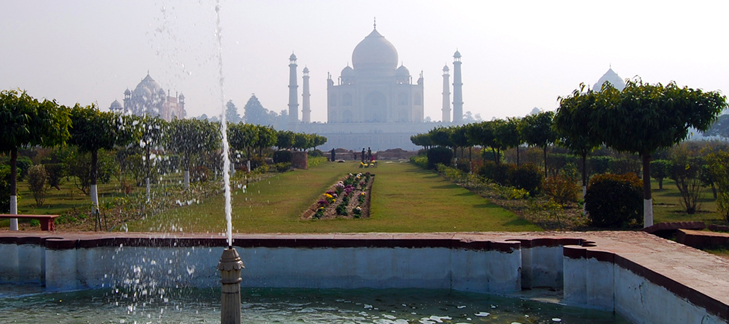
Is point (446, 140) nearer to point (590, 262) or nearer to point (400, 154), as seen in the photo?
point (400, 154)

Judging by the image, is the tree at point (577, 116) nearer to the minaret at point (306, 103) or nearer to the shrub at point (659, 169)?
the shrub at point (659, 169)

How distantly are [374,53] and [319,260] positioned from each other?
69.6 meters

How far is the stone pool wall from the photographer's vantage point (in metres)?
5.99

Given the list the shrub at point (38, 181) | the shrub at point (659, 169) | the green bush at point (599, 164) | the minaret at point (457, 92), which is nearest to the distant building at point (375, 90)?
the minaret at point (457, 92)

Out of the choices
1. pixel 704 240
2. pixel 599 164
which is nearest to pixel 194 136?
pixel 599 164

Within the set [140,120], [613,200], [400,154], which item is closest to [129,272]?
[613,200]

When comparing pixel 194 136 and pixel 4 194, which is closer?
pixel 4 194

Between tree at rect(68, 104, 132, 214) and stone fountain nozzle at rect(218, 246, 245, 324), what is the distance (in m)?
8.15

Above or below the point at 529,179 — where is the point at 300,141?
above

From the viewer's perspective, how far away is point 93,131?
11664 mm

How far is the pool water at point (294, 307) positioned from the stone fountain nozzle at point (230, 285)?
3.96ft

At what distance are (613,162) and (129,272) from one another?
15105 mm

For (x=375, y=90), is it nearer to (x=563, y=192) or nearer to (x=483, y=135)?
(x=483, y=135)

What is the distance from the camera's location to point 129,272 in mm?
6305
